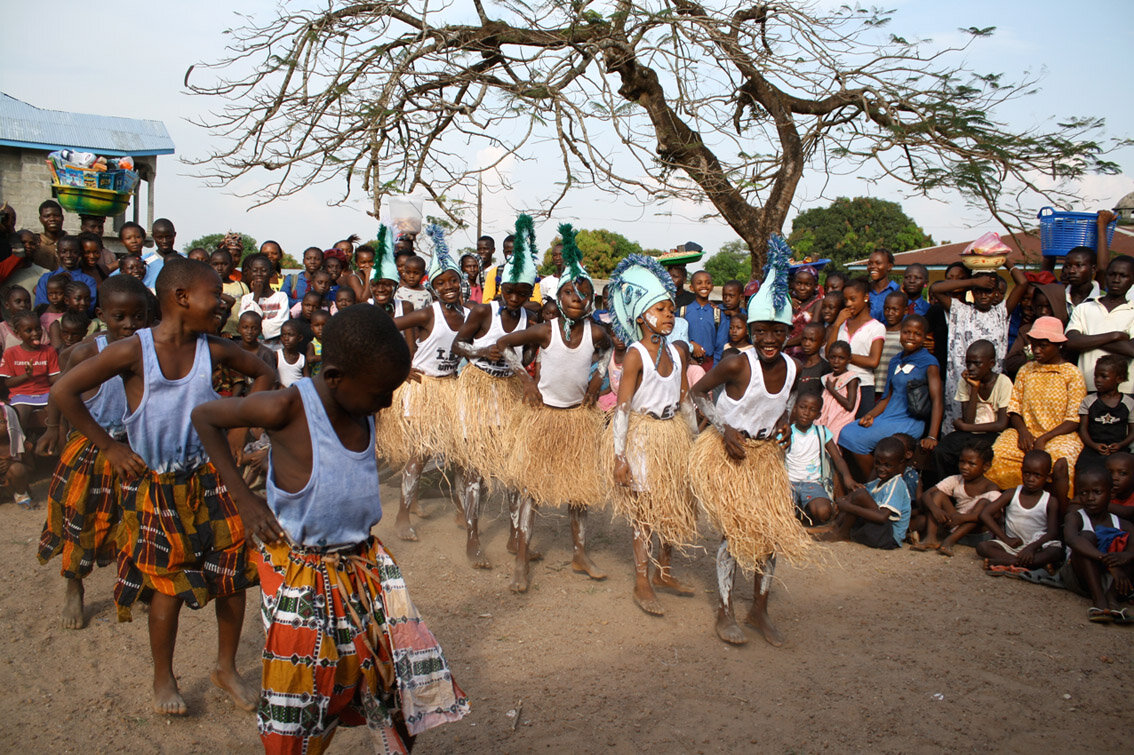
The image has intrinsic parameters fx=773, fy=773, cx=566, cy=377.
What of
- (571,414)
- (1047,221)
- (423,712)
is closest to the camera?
(423,712)

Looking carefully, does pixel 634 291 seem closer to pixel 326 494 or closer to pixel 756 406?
pixel 756 406

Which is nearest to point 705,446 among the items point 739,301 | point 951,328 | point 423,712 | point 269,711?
point 423,712

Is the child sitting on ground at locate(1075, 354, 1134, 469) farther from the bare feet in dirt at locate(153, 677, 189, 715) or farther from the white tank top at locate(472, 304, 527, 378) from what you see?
the bare feet in dirt at locate(153, 677, 189, 715)

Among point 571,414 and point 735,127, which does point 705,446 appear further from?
point 735,127

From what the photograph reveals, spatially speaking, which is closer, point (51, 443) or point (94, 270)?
point (51, 443)

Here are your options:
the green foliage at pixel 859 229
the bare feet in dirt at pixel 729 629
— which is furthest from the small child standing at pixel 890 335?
the green foliage at pixel 859 229

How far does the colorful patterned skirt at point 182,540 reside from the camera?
325cm

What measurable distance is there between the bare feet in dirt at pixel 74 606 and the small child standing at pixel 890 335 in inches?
236

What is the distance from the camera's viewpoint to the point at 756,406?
4348 mm

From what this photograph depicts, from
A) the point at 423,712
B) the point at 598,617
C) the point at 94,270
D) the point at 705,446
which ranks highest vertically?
the point at 94,270

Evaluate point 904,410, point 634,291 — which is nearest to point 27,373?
point 634,291

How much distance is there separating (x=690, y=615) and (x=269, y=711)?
2.94 metres

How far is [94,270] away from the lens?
7.53m

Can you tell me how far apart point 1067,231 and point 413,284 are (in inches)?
217
